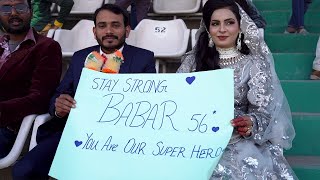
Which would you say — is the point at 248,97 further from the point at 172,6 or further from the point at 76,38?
the point at 172,6

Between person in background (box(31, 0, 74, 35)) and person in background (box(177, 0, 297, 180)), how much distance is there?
A: 2.85 metres

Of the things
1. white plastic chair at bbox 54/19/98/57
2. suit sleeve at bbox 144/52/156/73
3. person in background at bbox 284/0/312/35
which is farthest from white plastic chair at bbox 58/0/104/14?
suit sleeve at bbox 144/52/156/73

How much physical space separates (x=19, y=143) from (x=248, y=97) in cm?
122

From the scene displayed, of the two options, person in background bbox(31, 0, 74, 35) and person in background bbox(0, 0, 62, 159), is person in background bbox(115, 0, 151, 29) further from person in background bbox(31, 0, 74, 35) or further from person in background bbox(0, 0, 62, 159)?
person in background bbox(0, 0, 62, 159)

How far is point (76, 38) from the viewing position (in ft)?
14.9

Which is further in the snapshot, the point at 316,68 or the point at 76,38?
the point at 76,38

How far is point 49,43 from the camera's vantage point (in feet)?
9.16

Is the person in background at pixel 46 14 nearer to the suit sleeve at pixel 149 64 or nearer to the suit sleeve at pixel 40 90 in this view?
the suit sleeve at pixel 40 90

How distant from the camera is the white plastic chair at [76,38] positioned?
443cm

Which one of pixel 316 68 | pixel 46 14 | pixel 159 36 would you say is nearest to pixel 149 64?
pixel 316 68

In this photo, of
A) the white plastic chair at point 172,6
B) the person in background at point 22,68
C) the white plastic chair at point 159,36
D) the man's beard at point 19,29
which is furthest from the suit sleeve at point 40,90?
the white plastic chair at point 172,6

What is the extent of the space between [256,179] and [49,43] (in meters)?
→ 1.44

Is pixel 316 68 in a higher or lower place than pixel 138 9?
lower

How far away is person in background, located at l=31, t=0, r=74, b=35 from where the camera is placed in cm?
497
